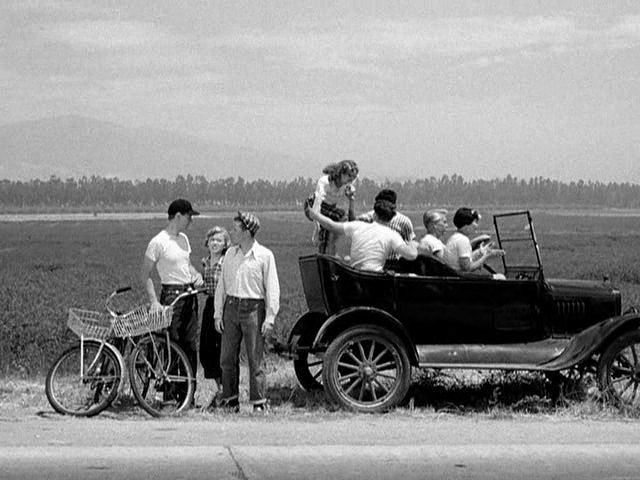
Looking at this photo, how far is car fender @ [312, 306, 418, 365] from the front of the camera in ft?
29.0

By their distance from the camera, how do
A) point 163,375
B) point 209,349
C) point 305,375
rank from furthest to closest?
1. point 305,375
2. point 209,349
3. point 163,375

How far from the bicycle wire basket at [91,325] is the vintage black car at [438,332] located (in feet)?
5.59

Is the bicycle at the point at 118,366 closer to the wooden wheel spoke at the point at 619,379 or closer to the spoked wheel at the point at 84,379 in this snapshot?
the spoked wheel at the point at 84,379

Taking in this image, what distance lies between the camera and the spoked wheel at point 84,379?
8.70 m

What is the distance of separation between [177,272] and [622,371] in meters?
3.82

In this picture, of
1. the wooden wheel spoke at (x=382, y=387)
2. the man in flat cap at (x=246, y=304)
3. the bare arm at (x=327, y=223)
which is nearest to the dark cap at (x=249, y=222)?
the man in flat cap at (x=246, y=304)

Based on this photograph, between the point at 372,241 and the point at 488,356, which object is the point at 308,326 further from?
the point at 488,356

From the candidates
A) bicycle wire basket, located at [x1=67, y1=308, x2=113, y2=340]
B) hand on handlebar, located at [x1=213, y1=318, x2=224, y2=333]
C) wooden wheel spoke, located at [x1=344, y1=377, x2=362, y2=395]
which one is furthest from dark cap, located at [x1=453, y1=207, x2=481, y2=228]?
bicycle wire basket, located at [x1=67, y1=308, x2=113, y2=340]

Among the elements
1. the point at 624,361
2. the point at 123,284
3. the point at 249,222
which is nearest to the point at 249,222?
the point at 249,222

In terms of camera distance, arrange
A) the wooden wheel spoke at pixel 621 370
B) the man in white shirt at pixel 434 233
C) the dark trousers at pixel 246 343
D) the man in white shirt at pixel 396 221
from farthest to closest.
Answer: the man in white shirt at pixel 396 221, the man in white shirt at pixel 434 233, the wooden wheel spoke at pixel 621 370, the dark trousers at pixel 246 343

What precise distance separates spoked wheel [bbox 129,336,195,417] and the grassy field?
1069 mm

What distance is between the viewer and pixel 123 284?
29531 mm

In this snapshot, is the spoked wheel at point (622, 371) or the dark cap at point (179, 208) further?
the dark cap at point (179, 208)

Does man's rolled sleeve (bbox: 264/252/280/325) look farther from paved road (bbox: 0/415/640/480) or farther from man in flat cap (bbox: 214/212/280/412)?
paved road (bbox: 0/415/640/480)
